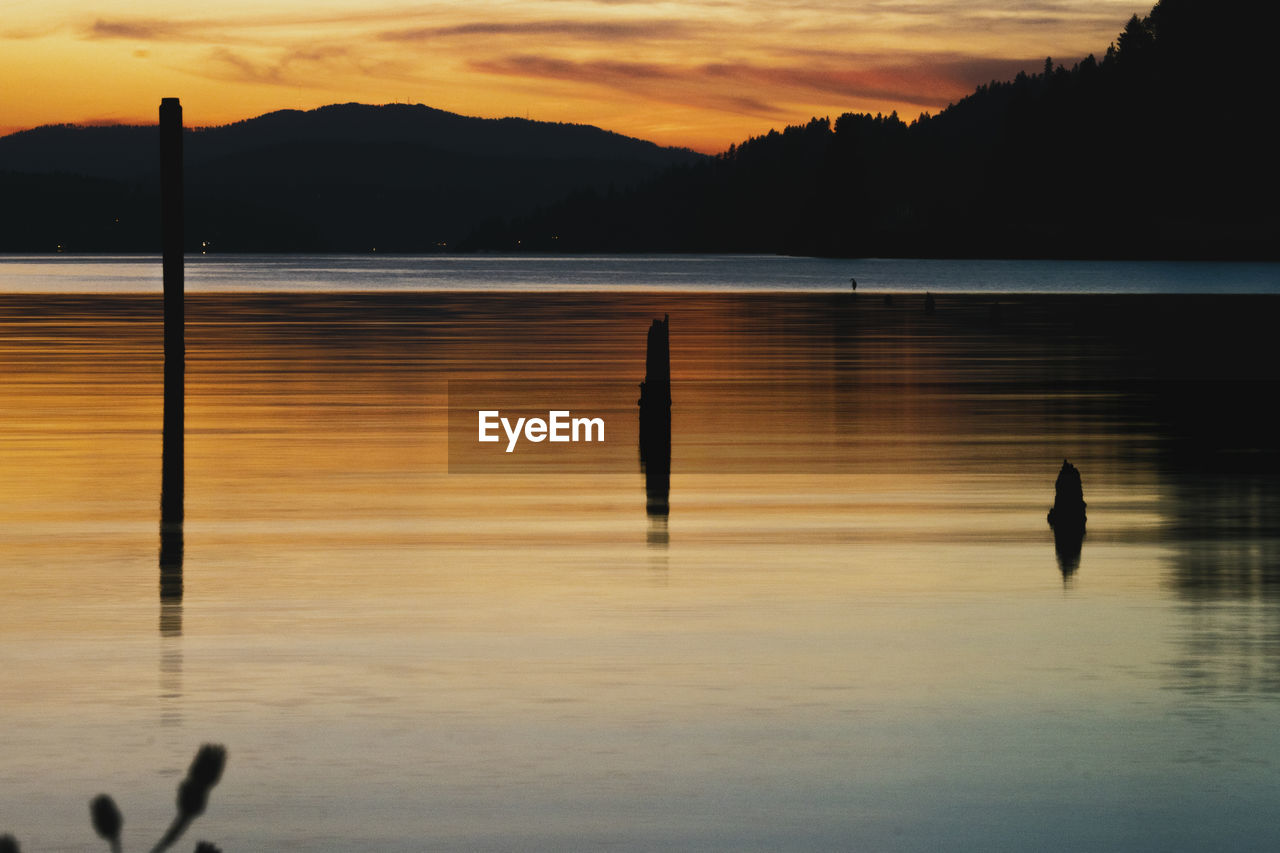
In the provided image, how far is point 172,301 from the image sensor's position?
26.5m

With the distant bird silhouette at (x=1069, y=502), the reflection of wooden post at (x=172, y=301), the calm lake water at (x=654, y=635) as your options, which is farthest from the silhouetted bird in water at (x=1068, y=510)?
the reflection of wooden post at (x=172, y=301)

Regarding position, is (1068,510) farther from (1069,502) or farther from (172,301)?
(172,301)

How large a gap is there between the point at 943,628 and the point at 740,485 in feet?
36.3

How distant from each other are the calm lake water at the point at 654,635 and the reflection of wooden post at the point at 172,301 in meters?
0.58

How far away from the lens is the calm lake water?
36.5ft

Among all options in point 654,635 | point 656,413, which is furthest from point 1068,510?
point 656,413

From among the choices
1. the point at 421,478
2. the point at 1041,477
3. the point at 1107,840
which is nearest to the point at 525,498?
the point at 421,478

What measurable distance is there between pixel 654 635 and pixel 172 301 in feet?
40.4

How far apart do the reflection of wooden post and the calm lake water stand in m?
0.58

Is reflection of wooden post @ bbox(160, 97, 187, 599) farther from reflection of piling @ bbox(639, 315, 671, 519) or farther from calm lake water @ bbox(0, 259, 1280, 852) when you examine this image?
reflection of piling @ bbox(639, 315, 671, 519)

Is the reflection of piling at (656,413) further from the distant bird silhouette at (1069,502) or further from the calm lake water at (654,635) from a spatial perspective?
the distant bird silhouette at (1069,502)

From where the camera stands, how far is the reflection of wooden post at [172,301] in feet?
84.8

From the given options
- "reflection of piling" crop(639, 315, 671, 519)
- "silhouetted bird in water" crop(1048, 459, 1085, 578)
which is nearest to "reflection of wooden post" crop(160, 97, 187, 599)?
"reflection of piling" crop(639, 315, 671, 519)

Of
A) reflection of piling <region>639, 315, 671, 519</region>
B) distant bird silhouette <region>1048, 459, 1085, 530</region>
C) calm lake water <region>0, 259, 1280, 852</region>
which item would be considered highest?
reflection of piling <region>639, 315, 671, 519</region>
